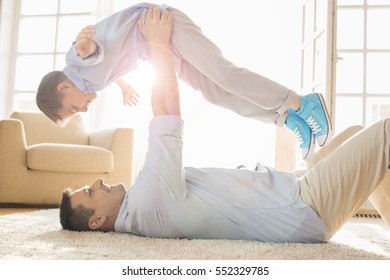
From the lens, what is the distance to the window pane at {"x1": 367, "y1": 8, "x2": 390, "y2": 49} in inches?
161

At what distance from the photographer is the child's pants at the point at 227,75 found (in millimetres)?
1634

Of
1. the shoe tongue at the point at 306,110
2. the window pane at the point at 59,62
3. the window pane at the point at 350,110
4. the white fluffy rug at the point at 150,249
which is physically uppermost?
the window pane at the point at 59,62

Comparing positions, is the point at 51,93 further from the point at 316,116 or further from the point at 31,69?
the point at 31,69

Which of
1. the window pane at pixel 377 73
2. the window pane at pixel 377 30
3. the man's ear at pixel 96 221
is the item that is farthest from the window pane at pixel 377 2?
the man's ear at pixel 96 221

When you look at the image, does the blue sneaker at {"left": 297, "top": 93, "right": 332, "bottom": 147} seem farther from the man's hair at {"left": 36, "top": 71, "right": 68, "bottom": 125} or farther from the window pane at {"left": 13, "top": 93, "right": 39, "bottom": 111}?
the window pane at {"left": 13, "top": 93, "right": 39, "bottom": 111}

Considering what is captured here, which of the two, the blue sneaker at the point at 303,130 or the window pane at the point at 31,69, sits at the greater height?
the window pane at the point at 31,69

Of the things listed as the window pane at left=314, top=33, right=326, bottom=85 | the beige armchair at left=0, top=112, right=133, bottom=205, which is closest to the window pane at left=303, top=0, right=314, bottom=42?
the window pane at left=314, top=33, right=326, bottom=85

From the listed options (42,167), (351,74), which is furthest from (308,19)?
(42,167)

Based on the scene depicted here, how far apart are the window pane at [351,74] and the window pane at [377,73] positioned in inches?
2.9

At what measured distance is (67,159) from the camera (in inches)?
132

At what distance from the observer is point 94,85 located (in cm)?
183

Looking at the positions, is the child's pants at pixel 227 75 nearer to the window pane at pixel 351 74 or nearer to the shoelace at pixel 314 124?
the shoelace at pixel 314 124

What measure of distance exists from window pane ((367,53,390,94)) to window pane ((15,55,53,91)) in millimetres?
3571
